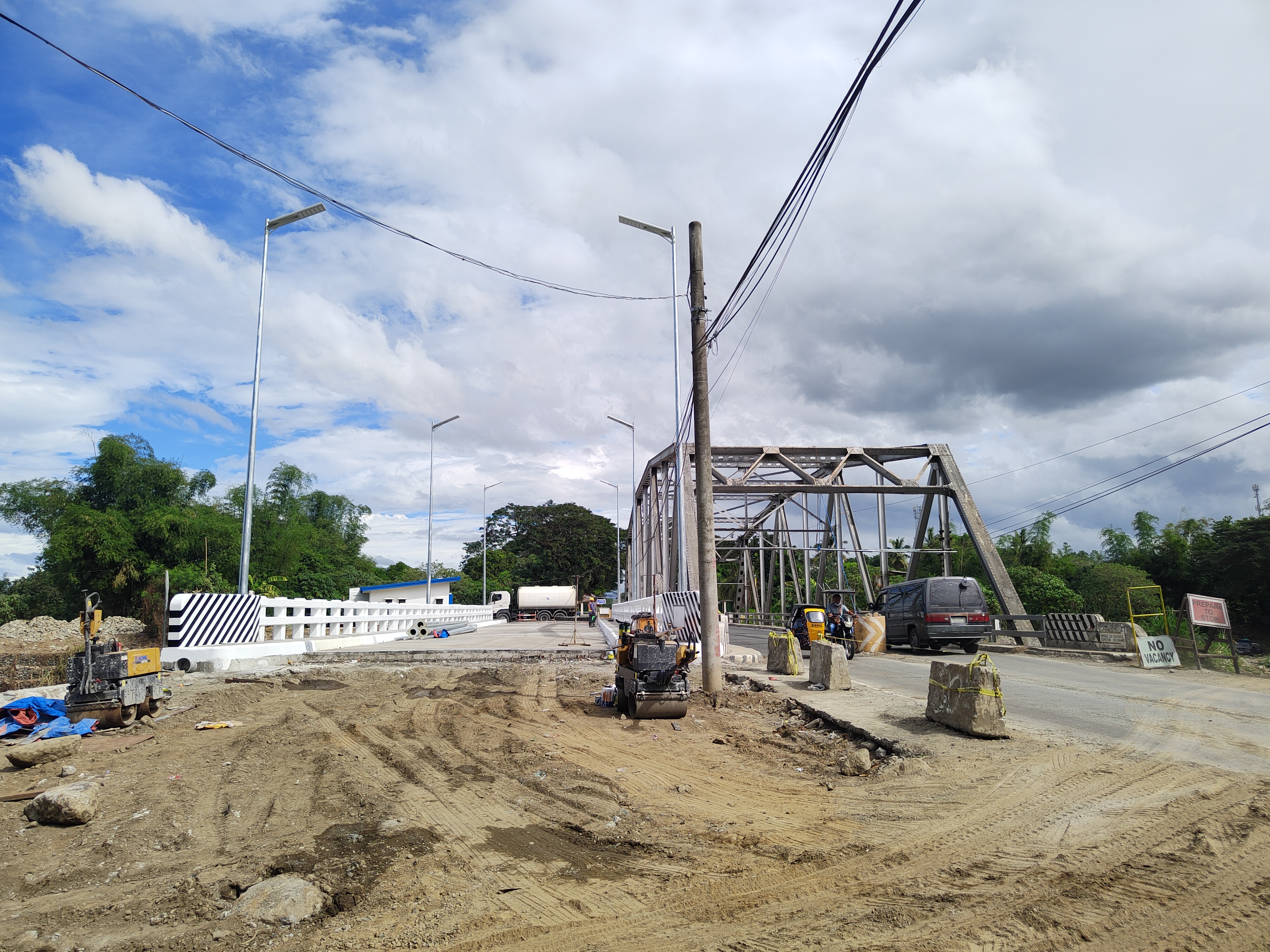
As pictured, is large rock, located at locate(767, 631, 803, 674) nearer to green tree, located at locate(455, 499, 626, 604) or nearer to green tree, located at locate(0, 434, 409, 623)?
green tree, located at locate(0, 434, 409, 623)

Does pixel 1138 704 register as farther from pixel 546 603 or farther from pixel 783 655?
pixel 546 603

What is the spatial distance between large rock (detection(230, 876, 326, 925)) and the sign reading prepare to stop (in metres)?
17.7

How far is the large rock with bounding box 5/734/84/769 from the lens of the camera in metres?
6.86

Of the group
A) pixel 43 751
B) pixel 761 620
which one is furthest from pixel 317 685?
pixel 761 620

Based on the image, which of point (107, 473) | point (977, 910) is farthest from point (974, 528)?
point (107, 473)

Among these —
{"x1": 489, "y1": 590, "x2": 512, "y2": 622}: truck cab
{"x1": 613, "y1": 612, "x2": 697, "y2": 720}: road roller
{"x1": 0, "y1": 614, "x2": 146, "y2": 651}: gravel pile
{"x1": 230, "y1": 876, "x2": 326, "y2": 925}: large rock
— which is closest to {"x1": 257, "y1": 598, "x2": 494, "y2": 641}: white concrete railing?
{"x1": 0, "y1": 614, "x2": 146, "y2": 651}: gravel pile

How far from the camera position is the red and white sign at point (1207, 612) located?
15.4m

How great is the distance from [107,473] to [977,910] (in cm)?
4411

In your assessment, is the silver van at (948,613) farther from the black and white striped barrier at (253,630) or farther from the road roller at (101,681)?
the road roller at (101,681)

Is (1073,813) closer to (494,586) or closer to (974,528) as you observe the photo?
(974,528)

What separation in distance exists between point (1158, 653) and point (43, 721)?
2007 centimetres

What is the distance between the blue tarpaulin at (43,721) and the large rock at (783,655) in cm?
1143

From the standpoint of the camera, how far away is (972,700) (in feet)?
25.7

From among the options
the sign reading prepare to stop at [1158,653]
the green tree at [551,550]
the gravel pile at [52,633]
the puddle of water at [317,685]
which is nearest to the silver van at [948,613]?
the sign reading prepare to stop at [1158,653]
